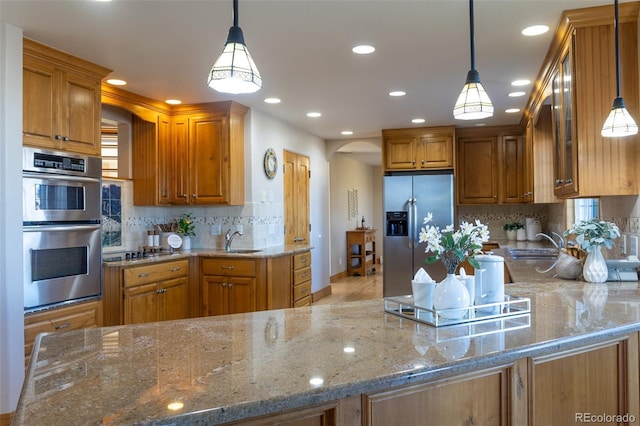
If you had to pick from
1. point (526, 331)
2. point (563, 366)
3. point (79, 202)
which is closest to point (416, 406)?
point (526, 331)

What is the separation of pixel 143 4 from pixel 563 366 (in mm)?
2601

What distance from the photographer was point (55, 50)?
128 inches

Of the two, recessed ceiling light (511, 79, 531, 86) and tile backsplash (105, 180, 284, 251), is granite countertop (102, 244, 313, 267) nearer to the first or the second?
tile backsplash (105, 180, 284, 251)

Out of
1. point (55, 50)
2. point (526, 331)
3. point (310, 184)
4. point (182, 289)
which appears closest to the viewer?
point (526, 331)

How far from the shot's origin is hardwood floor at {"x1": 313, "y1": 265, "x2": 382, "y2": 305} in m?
6.92

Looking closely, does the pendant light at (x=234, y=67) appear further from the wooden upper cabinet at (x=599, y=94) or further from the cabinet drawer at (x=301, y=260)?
the cabinet drawer at (x=301, y=260)

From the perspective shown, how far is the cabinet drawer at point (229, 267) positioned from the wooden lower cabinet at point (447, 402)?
322 cm

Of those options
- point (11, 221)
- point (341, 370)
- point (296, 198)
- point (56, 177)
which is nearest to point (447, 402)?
point (341, 370)

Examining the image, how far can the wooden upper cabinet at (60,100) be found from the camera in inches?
122

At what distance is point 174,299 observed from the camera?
4414 millimetres

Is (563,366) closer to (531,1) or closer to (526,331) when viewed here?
(526,331)

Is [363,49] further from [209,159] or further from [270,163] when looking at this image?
[270,163]

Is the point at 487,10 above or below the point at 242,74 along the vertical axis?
above

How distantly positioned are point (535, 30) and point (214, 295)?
3464mm
